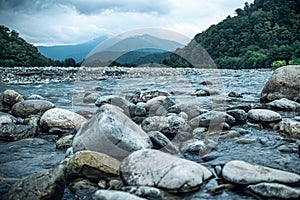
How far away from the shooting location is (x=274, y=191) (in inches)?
97.4

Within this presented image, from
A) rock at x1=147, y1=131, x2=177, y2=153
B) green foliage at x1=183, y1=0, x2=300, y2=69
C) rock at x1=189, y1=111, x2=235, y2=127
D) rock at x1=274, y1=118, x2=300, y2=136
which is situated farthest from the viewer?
green foliage at x1=183, y1=0, x2=300, y2=69

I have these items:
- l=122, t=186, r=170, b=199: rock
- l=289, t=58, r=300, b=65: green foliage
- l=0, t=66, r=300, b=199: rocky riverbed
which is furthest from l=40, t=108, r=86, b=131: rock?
l=289, t=58, r=300, b=65: green foliage

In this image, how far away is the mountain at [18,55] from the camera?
2608 centimetres

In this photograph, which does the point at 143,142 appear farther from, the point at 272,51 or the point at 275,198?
the point at 272,51

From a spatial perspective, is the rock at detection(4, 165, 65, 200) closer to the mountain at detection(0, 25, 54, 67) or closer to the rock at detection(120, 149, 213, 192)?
the rock at detection(120, 149, 213, 192)

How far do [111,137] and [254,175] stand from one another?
1.52 metres

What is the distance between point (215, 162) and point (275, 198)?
39.8 inches

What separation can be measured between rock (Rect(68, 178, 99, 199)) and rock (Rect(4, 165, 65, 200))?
135mm

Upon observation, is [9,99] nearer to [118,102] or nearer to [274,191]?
[118,102]

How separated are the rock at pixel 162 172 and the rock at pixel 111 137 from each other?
48cm

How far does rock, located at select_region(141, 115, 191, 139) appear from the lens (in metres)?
4.52

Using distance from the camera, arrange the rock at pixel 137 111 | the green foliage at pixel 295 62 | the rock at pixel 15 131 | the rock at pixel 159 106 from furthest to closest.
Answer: the green foliage at pixel 295 62, the rock at pixel 159 106, the rock at pixel 137 111, the rock at pixel 15 131

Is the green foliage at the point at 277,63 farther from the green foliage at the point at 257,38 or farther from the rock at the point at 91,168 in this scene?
the rock at the point at 91,168

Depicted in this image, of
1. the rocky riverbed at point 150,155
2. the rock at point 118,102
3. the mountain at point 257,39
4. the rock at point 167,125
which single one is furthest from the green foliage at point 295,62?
the rock at point 167,125
